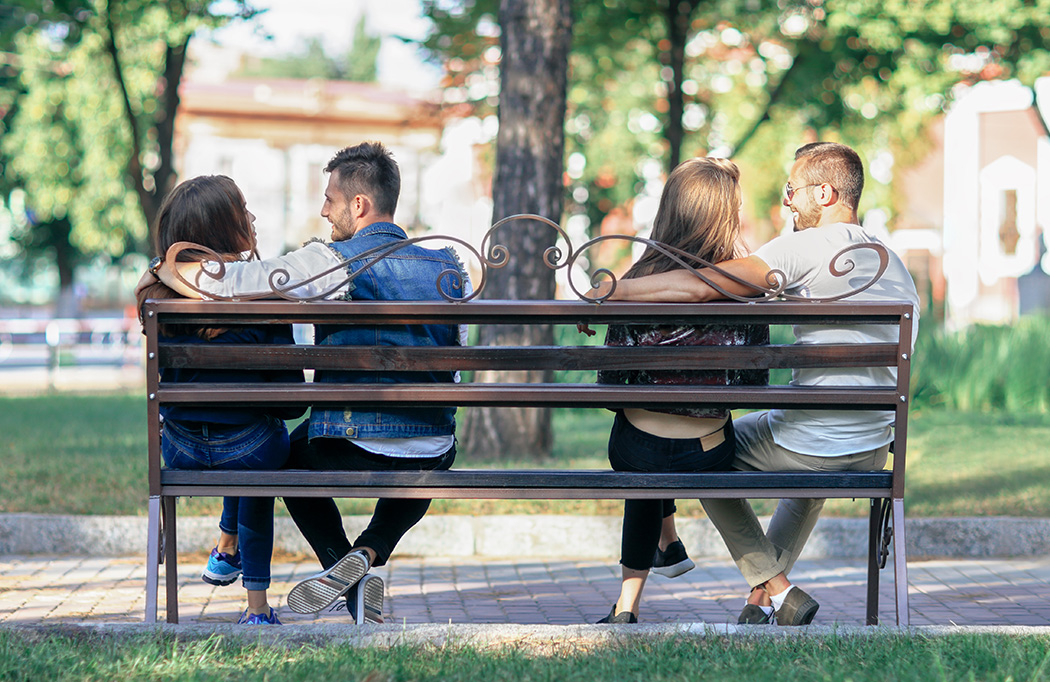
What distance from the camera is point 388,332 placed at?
3455 mm

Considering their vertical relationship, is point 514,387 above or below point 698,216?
below

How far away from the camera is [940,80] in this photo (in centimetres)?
1530

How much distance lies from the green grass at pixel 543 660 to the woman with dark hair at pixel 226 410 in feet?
1.98

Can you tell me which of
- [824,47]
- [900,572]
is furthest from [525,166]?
[824,47]

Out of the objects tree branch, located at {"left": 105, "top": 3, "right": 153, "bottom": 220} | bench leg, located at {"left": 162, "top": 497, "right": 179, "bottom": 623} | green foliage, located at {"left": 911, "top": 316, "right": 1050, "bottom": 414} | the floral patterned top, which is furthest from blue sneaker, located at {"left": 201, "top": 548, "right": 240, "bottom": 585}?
tree branch, located at {"left": 105, "top": 3, "right": 153, "bottom": 220}

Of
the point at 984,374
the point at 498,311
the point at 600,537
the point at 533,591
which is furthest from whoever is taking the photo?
the point at 984,374

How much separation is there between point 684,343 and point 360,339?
1.01m

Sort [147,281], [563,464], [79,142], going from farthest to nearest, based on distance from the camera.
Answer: [79,142]
[563,464]
[147,281]

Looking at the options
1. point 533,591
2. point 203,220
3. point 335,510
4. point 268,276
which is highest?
point 203,220

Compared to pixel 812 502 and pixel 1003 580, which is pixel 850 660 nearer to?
pixel 812 502

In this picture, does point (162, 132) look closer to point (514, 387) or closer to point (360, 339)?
point (360, 339)

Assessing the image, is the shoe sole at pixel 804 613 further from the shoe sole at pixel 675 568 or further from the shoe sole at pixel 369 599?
the shoe sole at pixel 369 599

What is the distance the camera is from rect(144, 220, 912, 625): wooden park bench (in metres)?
3.27

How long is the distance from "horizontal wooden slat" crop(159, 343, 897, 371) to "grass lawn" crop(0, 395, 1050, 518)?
2394 mm
